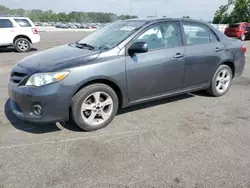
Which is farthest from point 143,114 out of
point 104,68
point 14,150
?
point 14,150

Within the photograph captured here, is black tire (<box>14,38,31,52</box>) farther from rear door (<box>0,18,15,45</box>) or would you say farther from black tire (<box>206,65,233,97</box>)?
black tire (<box>206,65,233,97</box>)

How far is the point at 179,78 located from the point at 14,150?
279 centimetres

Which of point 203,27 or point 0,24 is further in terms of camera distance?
point 0,24

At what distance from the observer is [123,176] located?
2625mm

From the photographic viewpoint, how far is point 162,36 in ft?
13.7

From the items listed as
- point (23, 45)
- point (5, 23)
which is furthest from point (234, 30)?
point (5, 23)

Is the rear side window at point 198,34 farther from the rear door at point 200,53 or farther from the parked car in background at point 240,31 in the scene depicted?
the parked car in background at point 240,31

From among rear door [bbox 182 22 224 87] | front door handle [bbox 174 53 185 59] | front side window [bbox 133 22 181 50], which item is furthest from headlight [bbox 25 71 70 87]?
rear door [bbox 182 22 224 87]

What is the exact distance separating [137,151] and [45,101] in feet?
4.33

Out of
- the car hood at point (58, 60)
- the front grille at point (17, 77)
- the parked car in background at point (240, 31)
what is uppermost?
the car hood at point (58, 60)

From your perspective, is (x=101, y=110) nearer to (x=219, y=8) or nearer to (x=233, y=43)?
(x=233, y=43)

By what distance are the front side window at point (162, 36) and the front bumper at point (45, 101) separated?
139 centimetres

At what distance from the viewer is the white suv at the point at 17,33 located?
11.5 meters

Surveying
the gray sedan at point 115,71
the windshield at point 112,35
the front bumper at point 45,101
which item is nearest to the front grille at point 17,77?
the gray sedan at point 115,71
